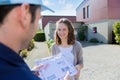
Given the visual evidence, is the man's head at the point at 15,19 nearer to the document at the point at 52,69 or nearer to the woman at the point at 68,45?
the document at the point at 52,69

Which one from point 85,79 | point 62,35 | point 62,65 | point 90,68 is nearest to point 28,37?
point 62,65

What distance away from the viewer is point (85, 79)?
9508 millimetres

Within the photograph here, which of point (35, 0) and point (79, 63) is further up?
point (35, 0)

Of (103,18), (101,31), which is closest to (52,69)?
(101,31)

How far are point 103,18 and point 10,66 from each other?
3078 centimetres

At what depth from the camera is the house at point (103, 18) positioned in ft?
95.3

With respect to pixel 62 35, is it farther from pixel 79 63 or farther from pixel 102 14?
pixel 102 14

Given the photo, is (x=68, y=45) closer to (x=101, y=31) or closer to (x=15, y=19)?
(x=15, y=19)

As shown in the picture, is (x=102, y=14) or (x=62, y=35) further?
(x=102, y=14)

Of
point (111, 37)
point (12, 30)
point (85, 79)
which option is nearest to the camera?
point (12, 30)

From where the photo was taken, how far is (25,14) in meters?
1.06

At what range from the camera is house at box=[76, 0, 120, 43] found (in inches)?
1144

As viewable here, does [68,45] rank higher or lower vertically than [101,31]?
higher

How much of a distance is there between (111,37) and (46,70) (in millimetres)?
27164
